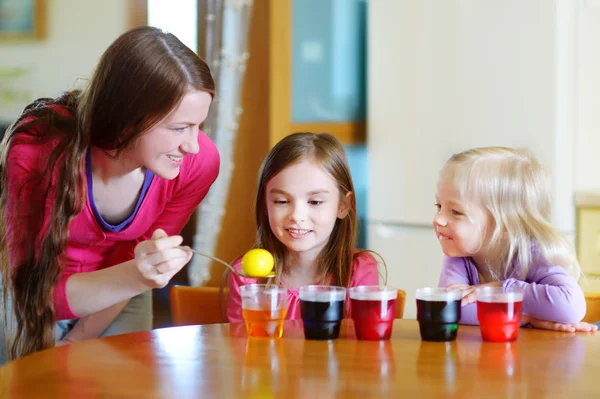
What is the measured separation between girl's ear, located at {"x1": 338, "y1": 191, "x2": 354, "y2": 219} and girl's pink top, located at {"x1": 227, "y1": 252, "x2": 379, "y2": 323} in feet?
0.37

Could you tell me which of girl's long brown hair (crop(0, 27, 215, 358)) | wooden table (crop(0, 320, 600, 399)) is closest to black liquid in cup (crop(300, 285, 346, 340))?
wooden table (crop(0, 320, 600, 399))

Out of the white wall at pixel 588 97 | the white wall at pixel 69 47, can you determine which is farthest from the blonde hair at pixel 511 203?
the white wall at pixel 69 47

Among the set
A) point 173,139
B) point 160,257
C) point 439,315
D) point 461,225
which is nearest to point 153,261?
point 160,257

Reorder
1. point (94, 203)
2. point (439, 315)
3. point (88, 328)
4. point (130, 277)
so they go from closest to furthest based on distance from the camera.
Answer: point (439, 315)
point (130, 277)
point (94, 203)
point (88, 328)

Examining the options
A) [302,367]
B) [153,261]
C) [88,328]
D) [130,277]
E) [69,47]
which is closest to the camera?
[302,367]

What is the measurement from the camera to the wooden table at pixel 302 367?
1044 mm

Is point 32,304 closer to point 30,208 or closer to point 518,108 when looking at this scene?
point 30,208

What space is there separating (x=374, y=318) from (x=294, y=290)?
58cm

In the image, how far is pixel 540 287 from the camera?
1537 millimetres

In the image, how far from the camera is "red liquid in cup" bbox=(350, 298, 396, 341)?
1.36 meters

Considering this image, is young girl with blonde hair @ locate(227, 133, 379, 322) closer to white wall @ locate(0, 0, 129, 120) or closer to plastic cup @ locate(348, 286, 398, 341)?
plastic cup @ locate(348, 286, 398, 341)

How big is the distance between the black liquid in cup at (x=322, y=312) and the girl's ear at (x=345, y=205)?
0.65m

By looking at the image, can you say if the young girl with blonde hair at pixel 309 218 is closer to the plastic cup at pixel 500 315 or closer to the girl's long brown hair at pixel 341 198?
the girl's long brown hair at pixel 341 198

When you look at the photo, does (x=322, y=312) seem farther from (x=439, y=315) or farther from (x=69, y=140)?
(x=69, y=140)
